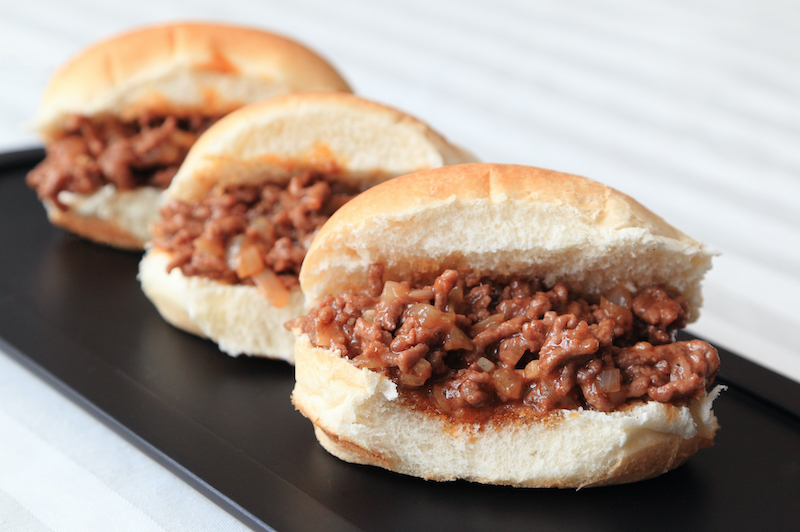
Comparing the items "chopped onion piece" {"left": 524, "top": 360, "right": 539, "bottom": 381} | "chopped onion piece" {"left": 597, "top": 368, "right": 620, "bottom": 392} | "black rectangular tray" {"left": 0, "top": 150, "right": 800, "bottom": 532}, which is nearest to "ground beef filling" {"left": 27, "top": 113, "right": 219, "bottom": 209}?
"black rectangular tray" {"left": 0, "top": 150, "right": 800, "bottom": 532}

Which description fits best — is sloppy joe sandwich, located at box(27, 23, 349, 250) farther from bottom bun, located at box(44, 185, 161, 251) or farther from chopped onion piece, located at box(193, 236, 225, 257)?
chopped onion piece, located at box(193, 236, 225, 257)

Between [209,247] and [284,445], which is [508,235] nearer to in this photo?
[284,445]

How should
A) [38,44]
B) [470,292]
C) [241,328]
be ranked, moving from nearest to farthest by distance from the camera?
1. [470,292]
2. [241,328]
3. [38,44]

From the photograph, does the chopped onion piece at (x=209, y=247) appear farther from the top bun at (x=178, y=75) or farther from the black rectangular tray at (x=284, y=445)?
the top bun at (x=178, y=75)

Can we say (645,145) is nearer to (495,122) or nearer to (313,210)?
(495,122)

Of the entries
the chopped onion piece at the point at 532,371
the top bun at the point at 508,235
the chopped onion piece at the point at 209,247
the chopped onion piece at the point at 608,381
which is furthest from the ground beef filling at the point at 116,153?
the chopped onion piece at the point at 608,381

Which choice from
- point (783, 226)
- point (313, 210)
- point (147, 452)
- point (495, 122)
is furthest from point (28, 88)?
point (783, 226)
